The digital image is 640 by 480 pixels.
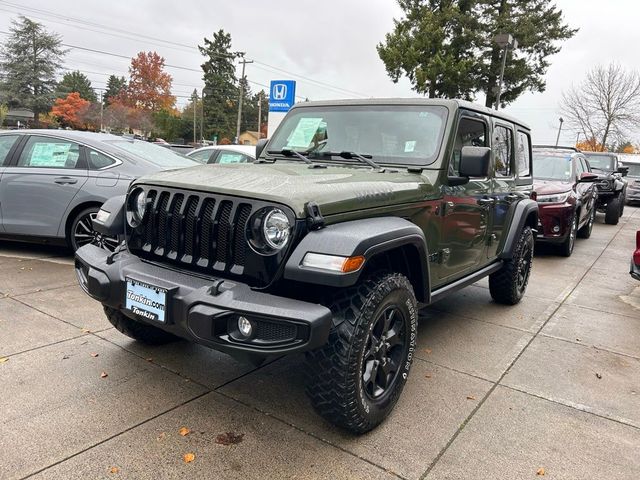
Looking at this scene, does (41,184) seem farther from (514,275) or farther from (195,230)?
(514,275)

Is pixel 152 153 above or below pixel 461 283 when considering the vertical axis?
above

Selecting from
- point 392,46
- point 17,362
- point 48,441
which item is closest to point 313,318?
point 48,441

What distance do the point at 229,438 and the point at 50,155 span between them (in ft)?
15.4

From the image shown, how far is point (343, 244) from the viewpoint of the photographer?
92.0 inches

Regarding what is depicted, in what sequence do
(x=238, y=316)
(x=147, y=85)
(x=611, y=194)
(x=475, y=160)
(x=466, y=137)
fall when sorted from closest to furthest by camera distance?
(x=238, y=316) → (x=475, y=160) → (x=466, y=137) → (x=611, y=194) → (x=147, y=85)

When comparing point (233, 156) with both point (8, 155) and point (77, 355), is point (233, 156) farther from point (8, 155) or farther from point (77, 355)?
point (77, 355)

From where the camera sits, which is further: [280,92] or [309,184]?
[280,92]

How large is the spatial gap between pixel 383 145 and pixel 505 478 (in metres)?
2.25

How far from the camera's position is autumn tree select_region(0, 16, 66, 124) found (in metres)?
59.2

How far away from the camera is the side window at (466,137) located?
3.61 metres

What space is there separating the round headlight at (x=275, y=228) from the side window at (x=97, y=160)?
13.1 feet

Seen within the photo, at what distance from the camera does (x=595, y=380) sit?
3.62 m

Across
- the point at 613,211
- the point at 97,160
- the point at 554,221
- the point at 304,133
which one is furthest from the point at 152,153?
the point at 613,211

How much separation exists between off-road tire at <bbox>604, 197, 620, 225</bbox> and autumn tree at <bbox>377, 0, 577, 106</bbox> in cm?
1312
